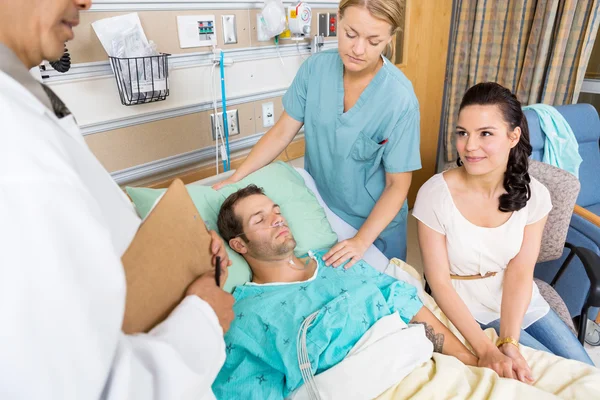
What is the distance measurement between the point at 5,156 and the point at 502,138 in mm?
1430

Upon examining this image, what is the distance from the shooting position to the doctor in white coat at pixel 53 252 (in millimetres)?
419

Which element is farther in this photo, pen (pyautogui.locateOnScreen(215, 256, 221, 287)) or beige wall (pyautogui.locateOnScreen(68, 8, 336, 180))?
beige wall (pyautogui.locateOnScreen(68, 8, 336, 180))

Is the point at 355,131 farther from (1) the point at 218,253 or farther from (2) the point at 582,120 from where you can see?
(2) the point at 582,120

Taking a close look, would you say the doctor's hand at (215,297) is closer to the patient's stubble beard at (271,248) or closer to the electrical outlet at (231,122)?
the patient's stubble beard at (271,248)

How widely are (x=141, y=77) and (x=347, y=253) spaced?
98cm

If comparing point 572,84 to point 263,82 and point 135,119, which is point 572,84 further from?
point 135,119

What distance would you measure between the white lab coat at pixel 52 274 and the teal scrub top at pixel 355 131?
45.1 inches

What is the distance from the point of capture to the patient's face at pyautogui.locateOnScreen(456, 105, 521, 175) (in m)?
1.41

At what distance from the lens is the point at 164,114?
1.69 metres

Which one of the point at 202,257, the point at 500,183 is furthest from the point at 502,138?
the point at 202,257

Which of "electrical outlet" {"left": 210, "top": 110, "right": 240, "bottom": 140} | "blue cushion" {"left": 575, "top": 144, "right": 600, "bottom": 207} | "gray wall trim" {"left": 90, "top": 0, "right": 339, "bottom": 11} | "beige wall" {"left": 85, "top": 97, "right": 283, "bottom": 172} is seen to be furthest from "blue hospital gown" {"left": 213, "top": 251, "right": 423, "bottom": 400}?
"blue cushion" {"left": 575, "top": 144, "right": 600, "bottom": 207}

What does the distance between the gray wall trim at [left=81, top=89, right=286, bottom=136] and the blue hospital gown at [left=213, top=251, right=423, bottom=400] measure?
2.57ft

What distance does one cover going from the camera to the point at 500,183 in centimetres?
150

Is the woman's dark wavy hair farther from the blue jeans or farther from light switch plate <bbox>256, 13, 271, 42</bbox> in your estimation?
light switch plate <bbox>256, 13, 271, 42</bbox>
